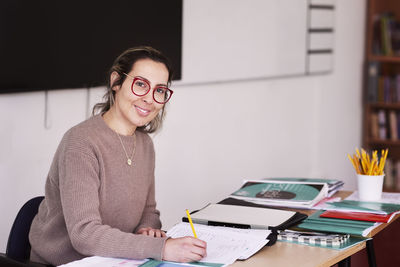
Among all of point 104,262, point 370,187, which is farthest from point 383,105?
point 104,262

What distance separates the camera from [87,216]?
66.5 inches

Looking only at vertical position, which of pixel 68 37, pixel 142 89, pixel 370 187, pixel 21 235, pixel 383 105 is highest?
pixel 68 37

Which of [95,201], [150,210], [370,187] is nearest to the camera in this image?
[95,201]

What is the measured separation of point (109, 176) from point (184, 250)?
395mm

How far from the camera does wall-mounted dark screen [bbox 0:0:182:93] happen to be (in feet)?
8.00

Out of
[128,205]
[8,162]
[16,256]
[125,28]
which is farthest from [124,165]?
[125,28]

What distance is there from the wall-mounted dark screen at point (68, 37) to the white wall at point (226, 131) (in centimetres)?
11

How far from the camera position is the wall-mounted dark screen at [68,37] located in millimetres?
2439

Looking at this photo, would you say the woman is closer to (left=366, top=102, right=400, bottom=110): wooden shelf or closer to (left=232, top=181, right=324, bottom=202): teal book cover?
(left=232, top=181, right=324, bottom=202): teal book cover

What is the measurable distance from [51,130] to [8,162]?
249 millimetres

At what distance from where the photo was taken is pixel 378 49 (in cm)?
521

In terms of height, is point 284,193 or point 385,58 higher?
point 385,58

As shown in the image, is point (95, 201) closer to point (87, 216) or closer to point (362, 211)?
point (87, 216)

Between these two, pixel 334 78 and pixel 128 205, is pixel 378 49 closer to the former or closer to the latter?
pixel 334 78
